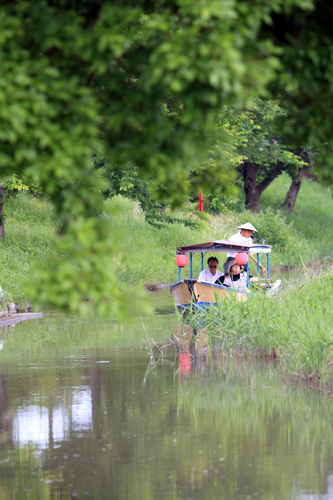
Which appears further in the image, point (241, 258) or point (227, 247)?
point (227, 247)

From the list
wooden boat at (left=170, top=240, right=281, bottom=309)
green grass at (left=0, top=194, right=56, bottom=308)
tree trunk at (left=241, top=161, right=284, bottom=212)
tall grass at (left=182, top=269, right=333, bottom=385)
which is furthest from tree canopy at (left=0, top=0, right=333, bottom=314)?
tree trunk at (left=241, top=161, right=284, bottom=212)

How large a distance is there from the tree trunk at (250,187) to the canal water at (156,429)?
26.4 m

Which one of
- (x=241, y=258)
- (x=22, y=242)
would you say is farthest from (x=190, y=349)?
(x=22, y=242)

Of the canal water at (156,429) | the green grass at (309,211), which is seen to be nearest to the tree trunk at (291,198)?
the green grass at (309,211)

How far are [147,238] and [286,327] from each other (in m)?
18.8

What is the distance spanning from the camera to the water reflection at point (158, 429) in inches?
256

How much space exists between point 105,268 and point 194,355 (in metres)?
9.09

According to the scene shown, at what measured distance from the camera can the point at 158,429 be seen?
27.1ft

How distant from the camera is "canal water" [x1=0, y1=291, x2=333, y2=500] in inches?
255

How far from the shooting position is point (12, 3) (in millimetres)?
4156

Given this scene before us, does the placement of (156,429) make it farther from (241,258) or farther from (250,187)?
(250,187)

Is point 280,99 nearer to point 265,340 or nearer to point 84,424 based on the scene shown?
point 84,424

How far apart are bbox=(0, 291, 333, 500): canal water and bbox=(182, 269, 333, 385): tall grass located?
1.26 feet

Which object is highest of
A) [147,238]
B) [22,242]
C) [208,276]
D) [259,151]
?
[259,151]
